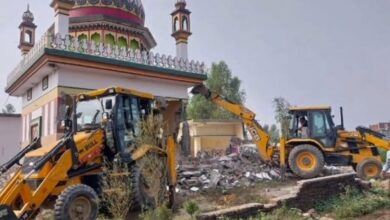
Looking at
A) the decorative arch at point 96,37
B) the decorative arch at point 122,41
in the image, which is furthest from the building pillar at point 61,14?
the decorative arch at point 122,41

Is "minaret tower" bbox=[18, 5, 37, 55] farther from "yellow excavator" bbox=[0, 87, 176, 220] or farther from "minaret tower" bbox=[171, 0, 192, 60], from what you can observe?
"yellow excavator" bbox=[0, 87, 176, 220]

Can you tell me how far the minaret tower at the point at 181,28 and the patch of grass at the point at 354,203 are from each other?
1042 centimetres

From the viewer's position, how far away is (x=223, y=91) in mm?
42375

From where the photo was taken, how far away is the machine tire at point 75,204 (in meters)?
6.41

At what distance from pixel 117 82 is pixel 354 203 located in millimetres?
9746

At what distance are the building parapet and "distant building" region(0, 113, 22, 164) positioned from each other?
521 cm

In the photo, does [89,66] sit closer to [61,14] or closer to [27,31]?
[61,14]

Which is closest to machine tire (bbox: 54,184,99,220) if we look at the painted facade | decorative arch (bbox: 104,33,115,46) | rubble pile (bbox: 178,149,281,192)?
the painted facade

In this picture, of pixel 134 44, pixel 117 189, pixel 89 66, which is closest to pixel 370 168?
pixel 117 189

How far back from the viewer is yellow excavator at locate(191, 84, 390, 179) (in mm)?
13266

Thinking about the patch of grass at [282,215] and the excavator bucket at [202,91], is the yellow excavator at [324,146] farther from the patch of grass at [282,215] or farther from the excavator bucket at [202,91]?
the patch of grass at [282,215]

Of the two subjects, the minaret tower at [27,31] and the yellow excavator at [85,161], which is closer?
the yellow excavator at [85,161]

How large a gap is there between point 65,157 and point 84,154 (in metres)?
0.59

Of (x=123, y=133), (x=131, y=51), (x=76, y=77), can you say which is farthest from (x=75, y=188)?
(x=131, y=51)
